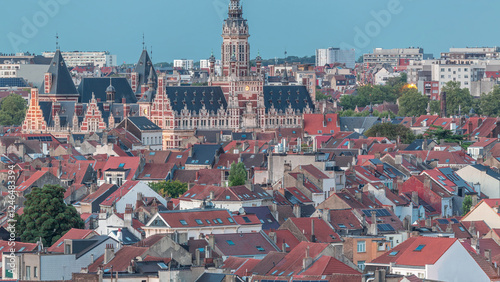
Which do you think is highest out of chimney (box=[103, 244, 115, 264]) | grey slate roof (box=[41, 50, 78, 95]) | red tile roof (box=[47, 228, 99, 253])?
grey slate roof (box=[41, 50, 78, 95])

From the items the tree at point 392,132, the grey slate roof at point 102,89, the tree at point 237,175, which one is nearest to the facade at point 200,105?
the grey slate roof at point 102,89

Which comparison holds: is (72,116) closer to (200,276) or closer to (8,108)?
(8,108)

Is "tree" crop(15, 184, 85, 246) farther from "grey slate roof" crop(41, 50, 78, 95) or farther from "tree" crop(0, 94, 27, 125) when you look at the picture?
"tree" crop(0, 94, 27, 125)

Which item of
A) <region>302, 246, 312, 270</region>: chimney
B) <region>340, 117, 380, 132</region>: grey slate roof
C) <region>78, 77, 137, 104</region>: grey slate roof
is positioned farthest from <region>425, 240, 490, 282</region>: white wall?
<region>78, 77, 137, 104</region>: grey slate roof

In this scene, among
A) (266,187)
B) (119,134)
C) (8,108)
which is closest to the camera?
(266,187)

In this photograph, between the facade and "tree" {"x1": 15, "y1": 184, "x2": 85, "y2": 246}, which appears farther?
the facade

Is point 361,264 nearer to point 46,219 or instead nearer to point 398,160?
point 46,219

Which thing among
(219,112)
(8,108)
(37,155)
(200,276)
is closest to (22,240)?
(200,276)
